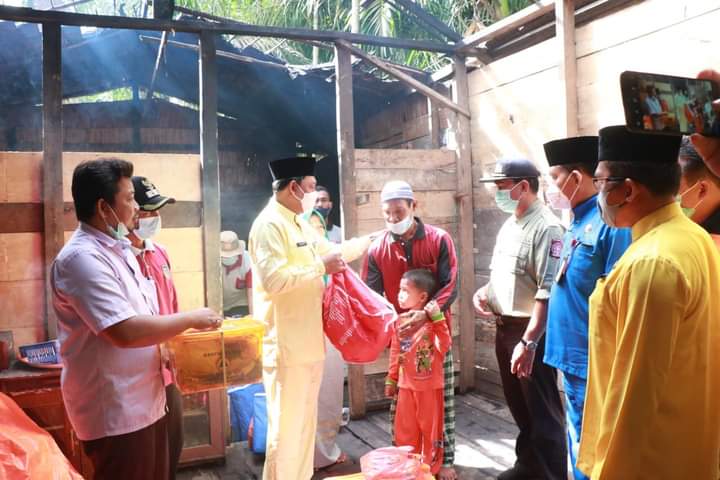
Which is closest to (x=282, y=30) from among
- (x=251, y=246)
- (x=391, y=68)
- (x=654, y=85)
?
(x=391, y=68)

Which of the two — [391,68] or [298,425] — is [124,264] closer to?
[298,425]

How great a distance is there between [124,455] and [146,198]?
5.31 feet

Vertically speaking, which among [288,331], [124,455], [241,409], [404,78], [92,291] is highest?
[404,78]

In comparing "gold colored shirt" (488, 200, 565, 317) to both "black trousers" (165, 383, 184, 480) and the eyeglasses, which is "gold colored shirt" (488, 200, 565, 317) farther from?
"black trousers" (165, 383, 184, 480)

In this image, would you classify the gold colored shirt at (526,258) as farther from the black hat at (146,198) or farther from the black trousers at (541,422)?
the black hat at (146,198)

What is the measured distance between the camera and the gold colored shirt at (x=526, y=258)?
353cm

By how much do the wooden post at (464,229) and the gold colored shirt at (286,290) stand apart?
7.54ft

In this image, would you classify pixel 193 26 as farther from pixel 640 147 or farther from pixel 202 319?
pixel 640 147

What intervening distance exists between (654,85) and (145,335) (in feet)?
6.13

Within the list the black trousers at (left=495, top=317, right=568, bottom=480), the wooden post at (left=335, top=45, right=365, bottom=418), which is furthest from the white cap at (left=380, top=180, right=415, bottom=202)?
the black trousers at (left=495, top=317, right=568, bottom=480)

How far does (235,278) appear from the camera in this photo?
625cm

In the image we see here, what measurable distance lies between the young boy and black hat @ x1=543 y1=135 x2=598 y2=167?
A: 1.28 meters

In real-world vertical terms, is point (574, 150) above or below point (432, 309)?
above

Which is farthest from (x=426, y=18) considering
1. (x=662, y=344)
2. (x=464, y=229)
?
(x=662, y=344)
